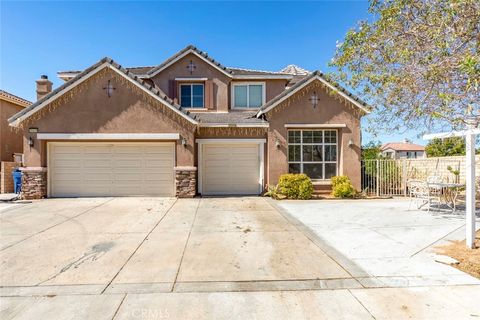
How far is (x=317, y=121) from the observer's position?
12.5 m

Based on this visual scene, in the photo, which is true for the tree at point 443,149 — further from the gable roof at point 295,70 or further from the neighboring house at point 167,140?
the neighboring house at point 167,140

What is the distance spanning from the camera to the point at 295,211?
30.4ft

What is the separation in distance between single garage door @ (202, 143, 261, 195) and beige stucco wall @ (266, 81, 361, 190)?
932mm

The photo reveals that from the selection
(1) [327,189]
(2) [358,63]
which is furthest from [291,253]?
(1) [327,189]

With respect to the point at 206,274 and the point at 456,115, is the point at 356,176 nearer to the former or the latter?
the point at 456,115

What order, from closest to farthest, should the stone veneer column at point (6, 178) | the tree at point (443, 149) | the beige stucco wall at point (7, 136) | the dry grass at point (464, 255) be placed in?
the dry grass at point (464, 255) < the stone veneer column at point (6, 178) < the beige stucco wall at point (7, 136) < the tree at point (443, 149)

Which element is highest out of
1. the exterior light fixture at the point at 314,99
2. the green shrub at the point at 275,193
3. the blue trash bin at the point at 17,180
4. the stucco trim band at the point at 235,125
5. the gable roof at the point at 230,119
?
the exterior light fixture at the point at 314,99

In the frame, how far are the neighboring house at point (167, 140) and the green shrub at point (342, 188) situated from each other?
1.85 ft

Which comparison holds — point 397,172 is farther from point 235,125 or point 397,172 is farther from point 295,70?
point 295,70

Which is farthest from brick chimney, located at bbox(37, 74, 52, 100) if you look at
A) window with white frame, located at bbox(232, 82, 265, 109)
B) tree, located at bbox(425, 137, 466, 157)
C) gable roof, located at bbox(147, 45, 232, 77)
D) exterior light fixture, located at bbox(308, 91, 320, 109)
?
tree, located at bbox(425, 137, 466, 157)

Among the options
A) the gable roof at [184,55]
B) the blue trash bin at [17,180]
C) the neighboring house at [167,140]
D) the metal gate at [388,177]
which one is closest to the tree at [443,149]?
the metal gate at [388,177]

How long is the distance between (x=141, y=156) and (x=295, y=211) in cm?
753

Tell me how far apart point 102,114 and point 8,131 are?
9086 millimetres

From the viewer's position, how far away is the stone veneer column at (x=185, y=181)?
1168 centimetres
